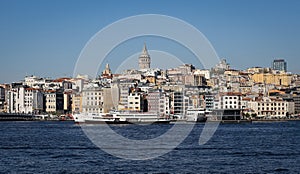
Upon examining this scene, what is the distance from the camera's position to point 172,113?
69.2 meters

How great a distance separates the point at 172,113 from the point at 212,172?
176 ft

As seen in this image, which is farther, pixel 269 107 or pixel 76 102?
pixel 76 102

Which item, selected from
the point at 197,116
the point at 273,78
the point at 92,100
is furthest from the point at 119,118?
the point at 273,78

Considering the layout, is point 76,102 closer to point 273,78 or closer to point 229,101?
point 229,101

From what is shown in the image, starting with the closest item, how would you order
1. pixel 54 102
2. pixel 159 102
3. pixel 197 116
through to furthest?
pixel 197 116 < pixel 159 102 < pixel 54 102

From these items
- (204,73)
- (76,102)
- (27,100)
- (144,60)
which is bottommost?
(76,102)

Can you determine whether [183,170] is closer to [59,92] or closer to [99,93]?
[99,93]

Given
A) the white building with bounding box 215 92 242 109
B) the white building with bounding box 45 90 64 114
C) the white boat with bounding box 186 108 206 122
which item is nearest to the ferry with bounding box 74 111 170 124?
the white boat with bounding box 186 108 206 122

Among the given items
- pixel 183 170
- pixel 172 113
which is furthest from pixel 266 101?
pixel 183 170

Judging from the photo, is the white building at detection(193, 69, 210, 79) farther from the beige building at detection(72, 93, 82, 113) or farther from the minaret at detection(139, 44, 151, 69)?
the beige building at detection(72, 93, 82, 113)

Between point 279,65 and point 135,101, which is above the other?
point 279,65

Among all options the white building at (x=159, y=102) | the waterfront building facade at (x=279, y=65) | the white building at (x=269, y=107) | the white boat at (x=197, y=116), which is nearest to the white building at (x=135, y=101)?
the white building at (x=159, y=102)

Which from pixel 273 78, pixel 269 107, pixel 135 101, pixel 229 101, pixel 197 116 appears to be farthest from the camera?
pixel 273 78

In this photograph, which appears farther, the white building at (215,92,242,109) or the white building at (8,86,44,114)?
the white building at (8,86,44,114)
